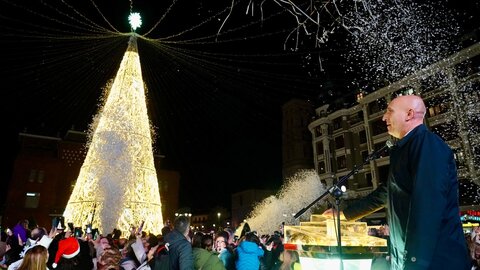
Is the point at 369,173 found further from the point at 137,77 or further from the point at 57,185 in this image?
the point at 57,185

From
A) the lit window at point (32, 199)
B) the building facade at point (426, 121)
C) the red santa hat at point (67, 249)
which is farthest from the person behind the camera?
the lit window at point (32, 199)

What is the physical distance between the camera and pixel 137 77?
15344 mm

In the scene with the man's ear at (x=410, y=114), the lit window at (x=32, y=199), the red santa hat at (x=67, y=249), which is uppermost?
the lit window at (x=32, y=199)

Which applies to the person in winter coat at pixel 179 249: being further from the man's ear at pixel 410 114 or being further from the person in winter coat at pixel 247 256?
the man's ear at pixel 410 114

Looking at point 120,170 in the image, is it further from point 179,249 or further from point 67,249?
point 179,249

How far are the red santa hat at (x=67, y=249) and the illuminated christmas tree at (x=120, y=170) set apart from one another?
7634 millimetres

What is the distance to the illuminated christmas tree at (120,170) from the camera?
13766mm

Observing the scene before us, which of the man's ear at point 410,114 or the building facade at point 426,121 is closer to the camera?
the man's ear at point 410,114

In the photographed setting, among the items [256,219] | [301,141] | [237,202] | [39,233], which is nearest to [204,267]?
[39,233]

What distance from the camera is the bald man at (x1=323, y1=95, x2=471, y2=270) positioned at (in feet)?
5.39

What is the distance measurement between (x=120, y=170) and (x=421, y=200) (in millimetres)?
13930

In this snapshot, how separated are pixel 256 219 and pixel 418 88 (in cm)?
3183

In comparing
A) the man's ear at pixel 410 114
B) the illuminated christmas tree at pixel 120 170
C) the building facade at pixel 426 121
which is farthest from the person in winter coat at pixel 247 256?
the building facade at pixel 426 121

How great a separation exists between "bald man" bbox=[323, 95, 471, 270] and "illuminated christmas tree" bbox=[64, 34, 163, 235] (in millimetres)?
13605
